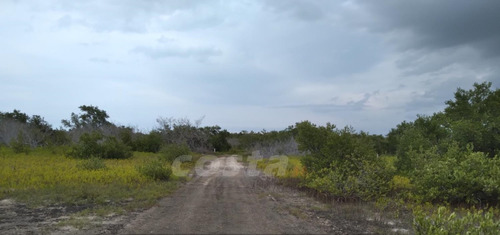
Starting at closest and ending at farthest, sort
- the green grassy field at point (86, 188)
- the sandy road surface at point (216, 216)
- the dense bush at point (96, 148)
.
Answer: the sandy road surface at point (216, 216), the green grassy field at point (86, 188), the dense bush at point (96, 148)

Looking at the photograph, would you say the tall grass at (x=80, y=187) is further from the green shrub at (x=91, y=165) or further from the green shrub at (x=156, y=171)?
the green shrub at (x=91, y=165)

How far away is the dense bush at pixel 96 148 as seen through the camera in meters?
26.4

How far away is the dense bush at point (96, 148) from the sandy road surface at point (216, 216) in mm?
17102

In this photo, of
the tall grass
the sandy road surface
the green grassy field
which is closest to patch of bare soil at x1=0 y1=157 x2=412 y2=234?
the sandy road surface

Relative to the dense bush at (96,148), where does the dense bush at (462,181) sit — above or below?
below

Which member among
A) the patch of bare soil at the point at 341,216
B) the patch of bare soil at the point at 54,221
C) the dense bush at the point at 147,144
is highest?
the dense bush at the point at 147,144

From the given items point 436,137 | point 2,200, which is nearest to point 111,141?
point 2,200

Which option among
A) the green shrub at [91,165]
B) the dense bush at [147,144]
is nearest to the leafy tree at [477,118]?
the green shrub at [91,165]

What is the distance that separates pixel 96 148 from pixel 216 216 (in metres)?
21.9

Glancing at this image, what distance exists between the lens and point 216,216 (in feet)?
27.5

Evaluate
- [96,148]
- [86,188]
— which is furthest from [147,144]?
[86,188]

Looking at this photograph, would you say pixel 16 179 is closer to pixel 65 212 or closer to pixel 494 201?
pixel 65 212

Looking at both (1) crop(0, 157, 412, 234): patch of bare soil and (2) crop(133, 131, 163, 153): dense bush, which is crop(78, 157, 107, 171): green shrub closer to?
(1) crop(0, 157, 412, 234): patch of bare soil

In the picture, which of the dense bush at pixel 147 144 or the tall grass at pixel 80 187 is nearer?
the tall grass at pixel 80 187
